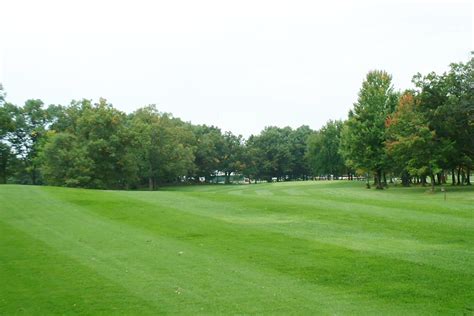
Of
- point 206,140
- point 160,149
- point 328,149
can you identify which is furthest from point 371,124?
point 206,140

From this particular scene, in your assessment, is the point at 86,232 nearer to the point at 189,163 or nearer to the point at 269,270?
the point at 269,270

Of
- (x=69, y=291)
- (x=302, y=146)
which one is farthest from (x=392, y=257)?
(x=302, y=146)

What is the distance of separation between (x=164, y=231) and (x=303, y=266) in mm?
6654

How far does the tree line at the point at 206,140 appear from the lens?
4700 centimetres

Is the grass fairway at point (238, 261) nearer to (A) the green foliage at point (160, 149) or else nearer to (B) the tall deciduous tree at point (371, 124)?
(B) the tall deciduous tree at point (371, 124)

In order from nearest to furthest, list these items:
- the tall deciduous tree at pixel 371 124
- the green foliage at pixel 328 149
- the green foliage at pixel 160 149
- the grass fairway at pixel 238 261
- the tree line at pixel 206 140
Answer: the grass fairway at pixel 238 261, the tree line at pixel 206 140, the tall deciduous tree at pixel 371 124, the green foliage at pixel 160 149, the green foliage at pixel 328 149

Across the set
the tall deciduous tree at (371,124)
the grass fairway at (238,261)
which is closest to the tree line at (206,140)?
the tall deciduous tree at (371,124)

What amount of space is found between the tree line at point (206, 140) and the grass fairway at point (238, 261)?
28354 millimetres

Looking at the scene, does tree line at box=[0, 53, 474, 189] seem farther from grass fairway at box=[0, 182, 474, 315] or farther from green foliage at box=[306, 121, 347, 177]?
grass fairway at box=[0, 182, 474, 315]

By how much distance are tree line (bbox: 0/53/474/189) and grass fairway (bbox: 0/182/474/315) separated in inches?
1116

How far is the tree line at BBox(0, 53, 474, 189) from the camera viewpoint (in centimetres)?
4700

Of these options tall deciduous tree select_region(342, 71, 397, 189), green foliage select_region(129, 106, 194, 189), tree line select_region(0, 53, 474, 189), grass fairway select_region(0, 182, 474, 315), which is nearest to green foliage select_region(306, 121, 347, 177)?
tree line select_region(0, 53, 474, 189)

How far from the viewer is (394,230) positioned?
1623 cm

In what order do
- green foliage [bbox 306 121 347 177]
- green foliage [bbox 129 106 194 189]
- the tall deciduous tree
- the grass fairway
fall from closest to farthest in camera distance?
the grass fairway
the tall deciduous tree
green foliage [bbox 129 106 194 189]
green foliage [bbox 306 121 347 177]
